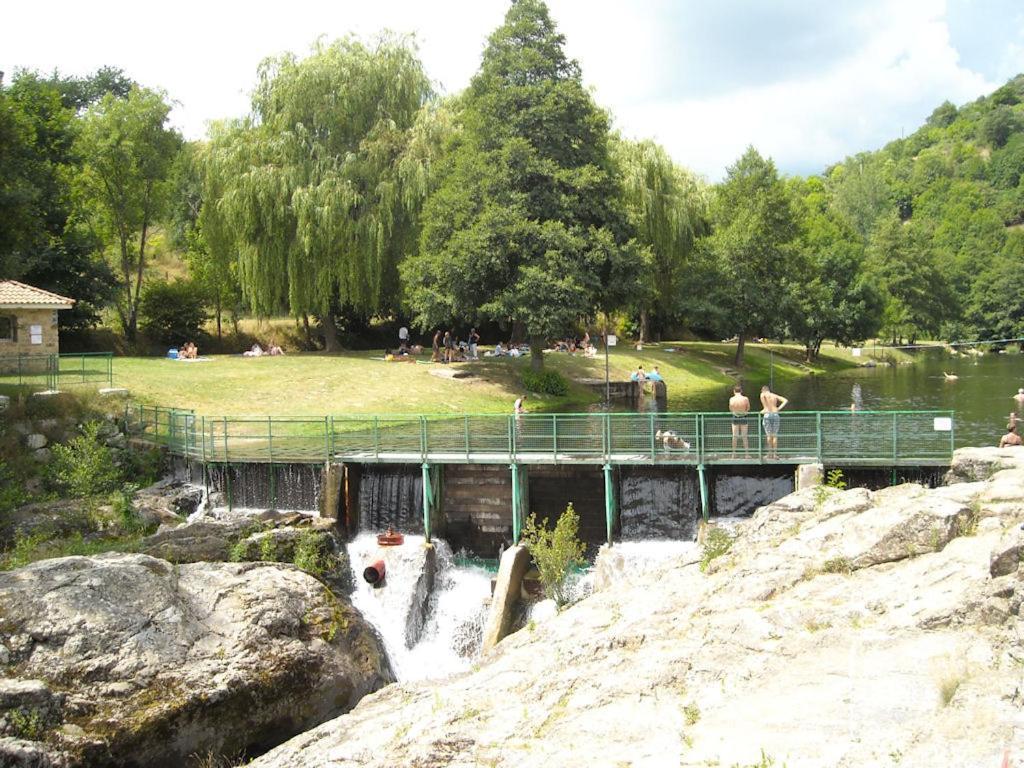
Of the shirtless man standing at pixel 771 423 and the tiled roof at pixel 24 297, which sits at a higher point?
the tiled roof at pixel 24 297

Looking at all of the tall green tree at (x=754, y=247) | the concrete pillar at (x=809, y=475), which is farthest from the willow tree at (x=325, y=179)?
the concrete pillar at (x=809, y=475)

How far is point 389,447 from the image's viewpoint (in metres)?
25.3

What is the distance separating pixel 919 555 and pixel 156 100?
159 ft

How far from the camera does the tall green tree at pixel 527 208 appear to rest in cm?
4038

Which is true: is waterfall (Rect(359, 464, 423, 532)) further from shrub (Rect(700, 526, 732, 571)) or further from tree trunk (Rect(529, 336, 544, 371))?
tree trunk (Rect(529, 336, 544, 371))

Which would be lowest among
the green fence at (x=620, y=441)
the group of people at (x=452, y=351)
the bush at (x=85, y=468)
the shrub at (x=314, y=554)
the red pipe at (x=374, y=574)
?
the red pipe at (x=374, y=574)

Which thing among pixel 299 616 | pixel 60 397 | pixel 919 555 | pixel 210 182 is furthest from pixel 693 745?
pixel 210 182

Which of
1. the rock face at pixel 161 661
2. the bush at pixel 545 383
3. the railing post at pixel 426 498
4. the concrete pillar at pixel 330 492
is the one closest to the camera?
the rock face at pixel 161 661

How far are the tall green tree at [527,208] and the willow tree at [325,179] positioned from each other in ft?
9.59

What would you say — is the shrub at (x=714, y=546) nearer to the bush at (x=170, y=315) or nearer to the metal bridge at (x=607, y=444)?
the metal bridge at (x=607, y=444)

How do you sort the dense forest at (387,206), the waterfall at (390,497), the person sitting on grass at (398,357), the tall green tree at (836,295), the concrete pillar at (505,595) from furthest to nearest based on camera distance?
the tall green tree at (836,295) < the person sitting on grass at (398,357) < the dense forest at (387,206) < the waterfall at (390,497) < the concrete pillar at (505,595)

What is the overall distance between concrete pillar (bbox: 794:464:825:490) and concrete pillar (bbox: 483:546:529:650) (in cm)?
638

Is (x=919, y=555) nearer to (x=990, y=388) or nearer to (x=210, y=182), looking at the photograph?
(x=210, y=182)

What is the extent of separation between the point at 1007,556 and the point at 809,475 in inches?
390
